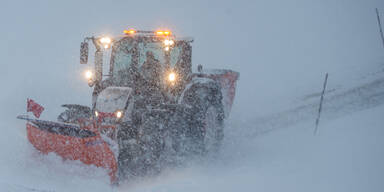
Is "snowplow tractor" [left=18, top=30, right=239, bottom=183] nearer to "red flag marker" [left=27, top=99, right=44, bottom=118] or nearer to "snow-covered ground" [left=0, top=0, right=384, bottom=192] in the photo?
"red flag marker" [left=27, top=99, right=44, bottom=118]

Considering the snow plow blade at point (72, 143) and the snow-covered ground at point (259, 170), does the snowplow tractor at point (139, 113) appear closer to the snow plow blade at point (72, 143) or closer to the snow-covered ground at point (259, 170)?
the snow plow blade at point (72, 143)

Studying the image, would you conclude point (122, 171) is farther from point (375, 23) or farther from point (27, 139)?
point (375, 23)

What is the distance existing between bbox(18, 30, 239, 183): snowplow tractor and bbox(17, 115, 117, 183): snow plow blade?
0.01 meters

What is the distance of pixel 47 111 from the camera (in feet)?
28.2

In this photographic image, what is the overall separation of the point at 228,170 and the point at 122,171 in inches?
62.7

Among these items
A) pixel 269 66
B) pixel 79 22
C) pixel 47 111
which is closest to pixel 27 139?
pixel 47 111

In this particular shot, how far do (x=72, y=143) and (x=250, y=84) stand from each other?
9.47m

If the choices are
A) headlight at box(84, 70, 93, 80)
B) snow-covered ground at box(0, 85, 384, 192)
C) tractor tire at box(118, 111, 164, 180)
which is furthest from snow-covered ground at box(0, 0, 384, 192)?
headlight at box(84, 70, 93, 80)

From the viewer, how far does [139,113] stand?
5.22 metres

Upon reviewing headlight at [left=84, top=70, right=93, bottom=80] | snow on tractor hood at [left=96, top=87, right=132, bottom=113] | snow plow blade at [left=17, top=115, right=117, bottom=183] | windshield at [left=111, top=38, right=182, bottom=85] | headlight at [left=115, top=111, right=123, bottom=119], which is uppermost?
windshield at [left=111, top=38, right=182, bottom=85]

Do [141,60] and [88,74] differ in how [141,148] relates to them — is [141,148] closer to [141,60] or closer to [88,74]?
[141,60]

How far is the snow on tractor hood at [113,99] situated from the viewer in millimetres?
5020

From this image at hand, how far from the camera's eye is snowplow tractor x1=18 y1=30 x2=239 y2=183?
15.1 ft

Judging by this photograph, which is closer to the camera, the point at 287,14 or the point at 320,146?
the point at 320,146
